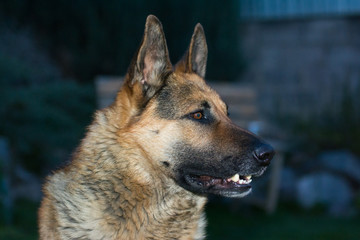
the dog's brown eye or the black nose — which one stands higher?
the dog's brown eye

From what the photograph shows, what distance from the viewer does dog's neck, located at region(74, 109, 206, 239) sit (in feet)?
9.66

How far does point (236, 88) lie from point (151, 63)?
15.8 feet

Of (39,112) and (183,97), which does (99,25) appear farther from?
(183,97)

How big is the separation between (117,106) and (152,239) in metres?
0.88

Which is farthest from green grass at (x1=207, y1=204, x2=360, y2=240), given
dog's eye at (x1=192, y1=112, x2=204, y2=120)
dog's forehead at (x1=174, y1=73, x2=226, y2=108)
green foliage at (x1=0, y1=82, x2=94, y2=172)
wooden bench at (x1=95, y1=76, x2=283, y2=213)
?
dog's eye at (x1=192, y1=112, x2=204, y2=120)

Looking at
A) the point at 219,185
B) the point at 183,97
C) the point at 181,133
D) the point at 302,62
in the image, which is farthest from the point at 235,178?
the point at 302,62

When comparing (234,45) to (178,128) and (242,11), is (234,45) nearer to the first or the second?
(242,11)

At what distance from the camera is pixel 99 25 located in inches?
339

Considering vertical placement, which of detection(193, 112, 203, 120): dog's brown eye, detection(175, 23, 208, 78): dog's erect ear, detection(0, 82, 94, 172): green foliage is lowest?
detection(0, 82, 94, 172): green foliage

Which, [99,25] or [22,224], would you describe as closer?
[22,224]

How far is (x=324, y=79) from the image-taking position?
35.3ft

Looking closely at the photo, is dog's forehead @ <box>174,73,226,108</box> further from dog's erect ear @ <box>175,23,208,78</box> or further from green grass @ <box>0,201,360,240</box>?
green grass @ <box>0,201,360,240</box>

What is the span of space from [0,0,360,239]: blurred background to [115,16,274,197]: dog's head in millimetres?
2999

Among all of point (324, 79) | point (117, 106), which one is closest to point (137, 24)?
point (324, 79)
